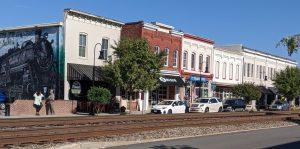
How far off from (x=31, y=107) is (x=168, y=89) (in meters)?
19.6

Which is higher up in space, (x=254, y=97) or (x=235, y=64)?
(x=235, y=64)

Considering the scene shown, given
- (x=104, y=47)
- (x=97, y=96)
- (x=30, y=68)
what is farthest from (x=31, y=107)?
(x=104, y=47)

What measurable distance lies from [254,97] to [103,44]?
78.0 feet

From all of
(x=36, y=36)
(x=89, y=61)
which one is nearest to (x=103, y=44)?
(x=89, y=61)

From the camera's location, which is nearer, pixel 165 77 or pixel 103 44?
pixel 103 44

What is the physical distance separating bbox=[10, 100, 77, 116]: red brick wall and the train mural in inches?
95.7

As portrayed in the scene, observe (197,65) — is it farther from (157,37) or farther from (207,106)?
(157,37)

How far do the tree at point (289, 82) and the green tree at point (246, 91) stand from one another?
7290 millimetres

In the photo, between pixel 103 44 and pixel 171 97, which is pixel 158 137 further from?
pixel 171 97

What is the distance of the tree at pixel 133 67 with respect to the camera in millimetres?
39469

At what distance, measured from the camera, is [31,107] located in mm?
35625

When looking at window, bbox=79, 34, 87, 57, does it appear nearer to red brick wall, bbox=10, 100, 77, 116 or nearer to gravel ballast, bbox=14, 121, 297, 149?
red brick wall, bbox=10, 100, 77, 116

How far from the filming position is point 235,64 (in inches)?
2539

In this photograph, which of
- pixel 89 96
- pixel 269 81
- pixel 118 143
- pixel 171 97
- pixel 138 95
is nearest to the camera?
pixel 118 143
